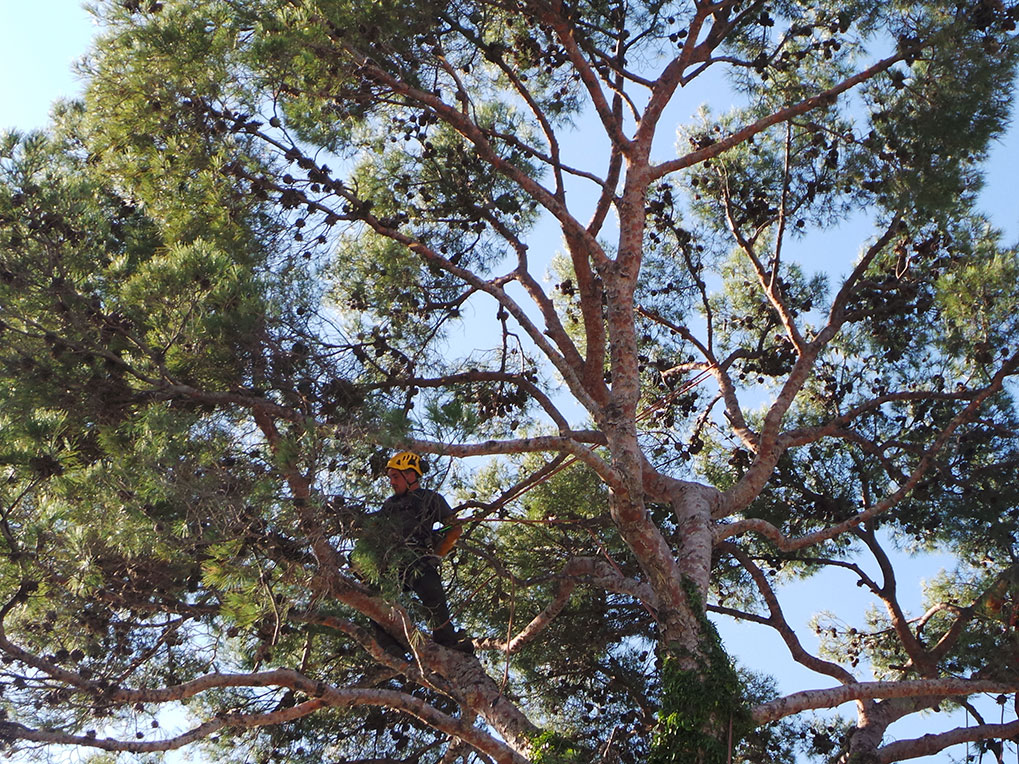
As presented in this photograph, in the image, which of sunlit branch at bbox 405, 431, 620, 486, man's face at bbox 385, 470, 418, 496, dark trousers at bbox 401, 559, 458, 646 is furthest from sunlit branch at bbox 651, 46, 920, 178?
dark trousers at bbox 401, 559, 458, 646

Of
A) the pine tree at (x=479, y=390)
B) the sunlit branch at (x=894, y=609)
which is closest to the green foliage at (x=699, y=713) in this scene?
the pine tree at (x=479, y=390)

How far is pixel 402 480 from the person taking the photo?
210 inches

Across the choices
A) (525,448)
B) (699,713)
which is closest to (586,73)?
(525,448)

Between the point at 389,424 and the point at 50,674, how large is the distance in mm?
1591

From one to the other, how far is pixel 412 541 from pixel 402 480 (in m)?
0.50

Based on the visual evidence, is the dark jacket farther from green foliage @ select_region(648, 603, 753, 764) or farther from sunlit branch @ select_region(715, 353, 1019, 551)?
sunlit branch @ select_region(715, 353, 1019, 551)

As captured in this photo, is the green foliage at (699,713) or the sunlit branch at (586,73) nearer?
the green foliage at (699,713)

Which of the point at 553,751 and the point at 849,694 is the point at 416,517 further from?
the point at 849,694

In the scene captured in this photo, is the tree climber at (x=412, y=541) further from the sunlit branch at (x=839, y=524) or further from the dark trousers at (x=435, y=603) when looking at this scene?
the sunlit branch at (x=839, y=524)

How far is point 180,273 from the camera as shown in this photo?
468cm

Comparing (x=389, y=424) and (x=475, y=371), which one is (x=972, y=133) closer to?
(x=475, y=371)

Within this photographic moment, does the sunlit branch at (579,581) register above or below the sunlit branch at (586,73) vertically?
below

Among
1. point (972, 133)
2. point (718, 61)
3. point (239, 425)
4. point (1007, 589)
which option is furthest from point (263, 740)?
point (972, 133)

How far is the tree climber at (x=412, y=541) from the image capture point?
4.74 meters
